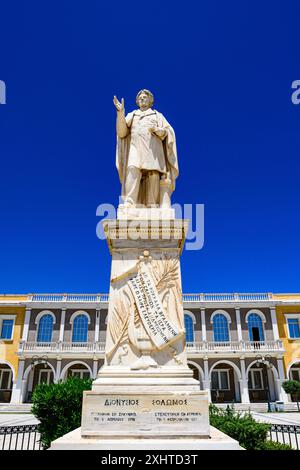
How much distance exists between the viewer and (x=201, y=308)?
1236 inches

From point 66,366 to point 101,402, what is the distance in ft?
93.4

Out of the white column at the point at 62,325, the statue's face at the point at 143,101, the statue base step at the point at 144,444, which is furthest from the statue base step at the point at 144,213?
the white column at the point at 62,325

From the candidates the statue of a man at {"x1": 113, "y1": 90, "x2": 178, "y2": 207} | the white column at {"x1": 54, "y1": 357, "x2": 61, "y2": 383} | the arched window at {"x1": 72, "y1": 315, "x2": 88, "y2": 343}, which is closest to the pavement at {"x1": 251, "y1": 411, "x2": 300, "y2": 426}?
the statue of a man at {"x1": 113, "y1": 90, "x2": 178, "y2": 207}

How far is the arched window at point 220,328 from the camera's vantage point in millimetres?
31047

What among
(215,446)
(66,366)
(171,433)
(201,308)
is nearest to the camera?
(215,446)

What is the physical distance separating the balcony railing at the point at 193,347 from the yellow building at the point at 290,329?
56.9 inches

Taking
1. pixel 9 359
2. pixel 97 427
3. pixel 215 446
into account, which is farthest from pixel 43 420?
pixel 9 359

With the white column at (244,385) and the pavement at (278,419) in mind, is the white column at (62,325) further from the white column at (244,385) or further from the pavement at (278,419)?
the pavement at (278,419)

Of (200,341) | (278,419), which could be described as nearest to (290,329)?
(200,341)

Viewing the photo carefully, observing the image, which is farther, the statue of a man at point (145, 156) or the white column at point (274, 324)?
the white column at point (274, 324)

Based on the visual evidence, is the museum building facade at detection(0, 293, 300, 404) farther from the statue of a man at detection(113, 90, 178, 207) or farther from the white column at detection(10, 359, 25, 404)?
the statue of a man at detection(113, 90, 178, 207)

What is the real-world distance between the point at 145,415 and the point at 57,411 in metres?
5.44

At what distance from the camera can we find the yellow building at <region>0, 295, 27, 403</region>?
30047 mm
